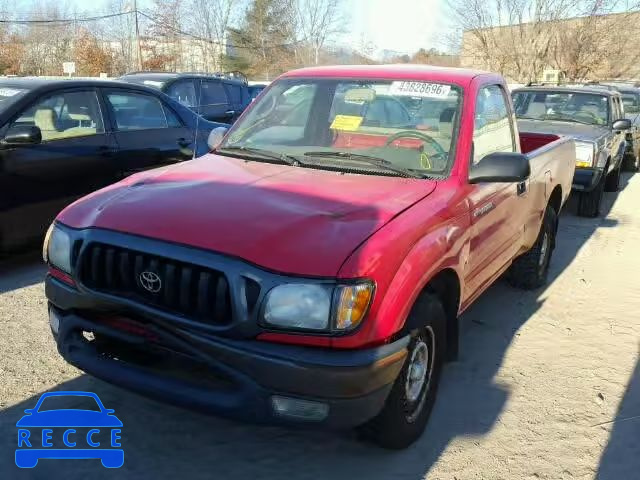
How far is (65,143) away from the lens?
18.0 feet

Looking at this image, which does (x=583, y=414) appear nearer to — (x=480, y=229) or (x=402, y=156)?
(x=480, y=229)

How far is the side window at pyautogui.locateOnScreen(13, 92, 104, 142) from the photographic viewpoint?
531 cm

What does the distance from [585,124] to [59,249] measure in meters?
8.27

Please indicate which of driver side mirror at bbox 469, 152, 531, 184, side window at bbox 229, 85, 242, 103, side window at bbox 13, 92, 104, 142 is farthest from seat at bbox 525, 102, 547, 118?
driver side mirror at bbox 469, 152, 531, 184

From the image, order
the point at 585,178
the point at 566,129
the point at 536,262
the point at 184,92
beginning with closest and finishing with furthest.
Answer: the point at 536,262 < the point at 585,178 < the point at 566,129 < the point at 184,92

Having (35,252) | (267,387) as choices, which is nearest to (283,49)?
(35,252)

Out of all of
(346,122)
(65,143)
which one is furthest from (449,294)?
(65,143)

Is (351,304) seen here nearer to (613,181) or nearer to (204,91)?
(613,181)

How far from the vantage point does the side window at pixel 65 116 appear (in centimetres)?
531

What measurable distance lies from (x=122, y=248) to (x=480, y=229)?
6.50 feet

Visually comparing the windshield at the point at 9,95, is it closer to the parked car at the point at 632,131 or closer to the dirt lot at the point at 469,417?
the dirt lot at the point at 469,417

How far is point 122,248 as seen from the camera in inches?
104

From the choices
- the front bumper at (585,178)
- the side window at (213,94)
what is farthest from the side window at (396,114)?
the side window at (213,94)

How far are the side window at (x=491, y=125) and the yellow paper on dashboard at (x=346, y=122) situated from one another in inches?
28.0
